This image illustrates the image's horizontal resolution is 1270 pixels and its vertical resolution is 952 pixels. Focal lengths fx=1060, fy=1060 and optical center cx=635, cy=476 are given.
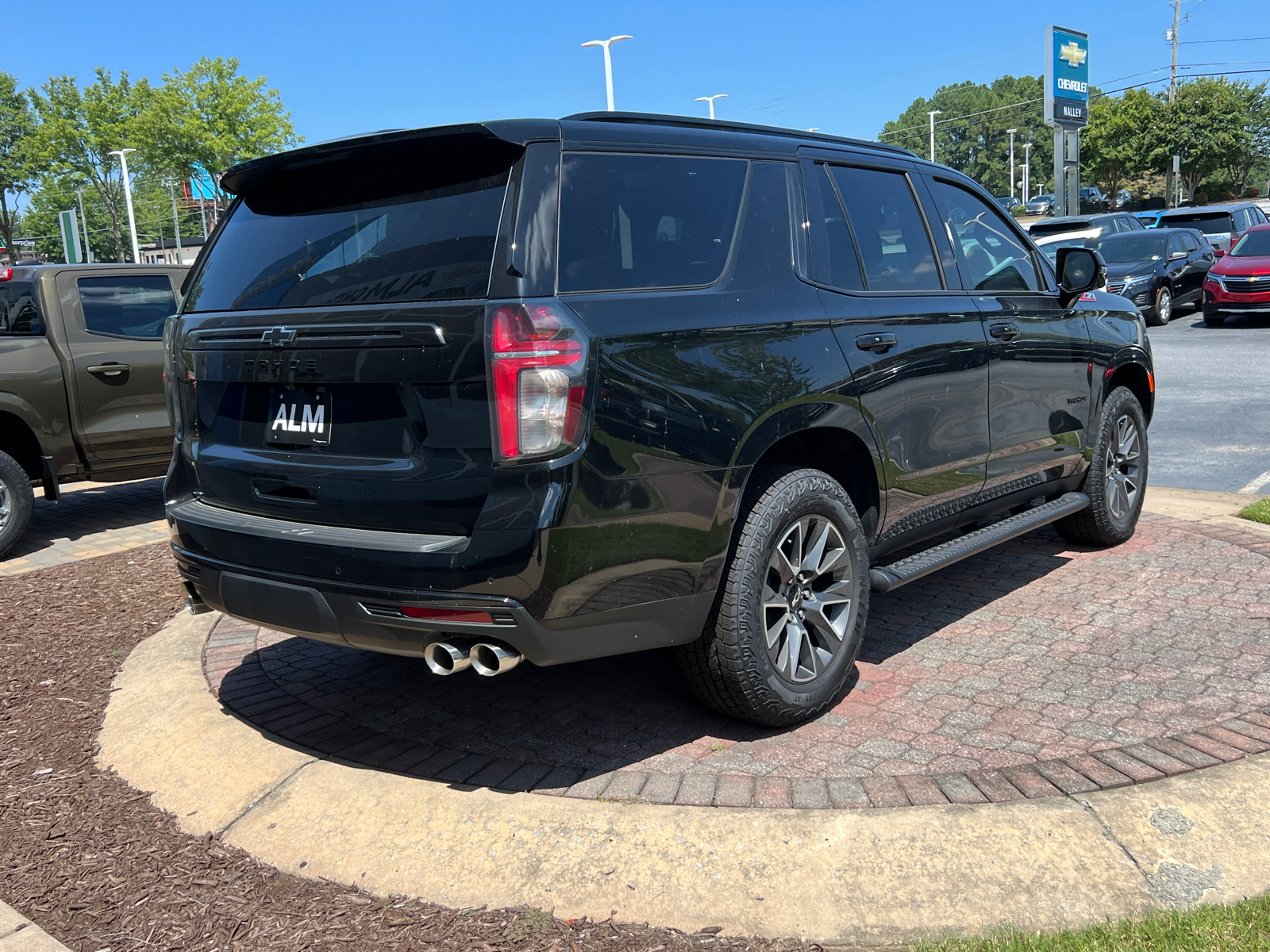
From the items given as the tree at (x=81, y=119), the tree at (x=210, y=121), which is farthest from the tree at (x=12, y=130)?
the tree at (x=210, y=121)

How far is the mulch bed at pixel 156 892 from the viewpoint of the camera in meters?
2.67

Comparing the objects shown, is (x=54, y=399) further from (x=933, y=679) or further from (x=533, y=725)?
(x=933, y=679)

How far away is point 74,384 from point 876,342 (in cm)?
600

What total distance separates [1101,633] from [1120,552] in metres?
1.47

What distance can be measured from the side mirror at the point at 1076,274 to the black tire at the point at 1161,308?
15487mm

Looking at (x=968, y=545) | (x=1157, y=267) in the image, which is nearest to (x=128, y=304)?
(x=968, y=545)

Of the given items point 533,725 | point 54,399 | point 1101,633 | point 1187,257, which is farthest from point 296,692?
point 1187,257

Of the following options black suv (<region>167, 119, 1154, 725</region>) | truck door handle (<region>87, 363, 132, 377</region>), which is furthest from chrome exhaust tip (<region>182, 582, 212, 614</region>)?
truck door handle (<region>87, 363, 132, 377</region>)

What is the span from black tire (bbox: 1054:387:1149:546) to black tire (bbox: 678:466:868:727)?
7.81ft

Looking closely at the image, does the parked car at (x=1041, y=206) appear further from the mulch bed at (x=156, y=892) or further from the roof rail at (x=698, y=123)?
the mulch bed at (x=156, y=892)

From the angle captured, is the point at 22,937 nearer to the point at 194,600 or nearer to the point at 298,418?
the point at 194,600

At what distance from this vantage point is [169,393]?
3.89 m

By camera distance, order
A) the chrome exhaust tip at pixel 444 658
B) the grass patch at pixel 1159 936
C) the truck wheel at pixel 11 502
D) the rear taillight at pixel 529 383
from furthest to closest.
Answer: the truck wheel at pixel 11 502 → the chrome exhaust tip at pixel 444 658 → the rear taillight at pixel 529 383 → the grass patch at pixel 1159 936

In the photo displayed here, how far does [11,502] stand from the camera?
713cm
